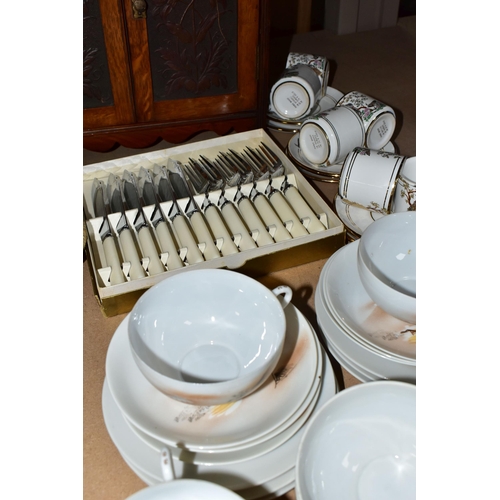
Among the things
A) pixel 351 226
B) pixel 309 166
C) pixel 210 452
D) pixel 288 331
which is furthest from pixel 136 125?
pixel 210 452

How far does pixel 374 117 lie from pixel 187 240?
1.37 feet

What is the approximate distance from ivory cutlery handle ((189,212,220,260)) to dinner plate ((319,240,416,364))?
175 millimetres

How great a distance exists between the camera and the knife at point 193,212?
0.75 meters

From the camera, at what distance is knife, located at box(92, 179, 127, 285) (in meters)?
0.71

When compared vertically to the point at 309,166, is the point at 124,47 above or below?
above

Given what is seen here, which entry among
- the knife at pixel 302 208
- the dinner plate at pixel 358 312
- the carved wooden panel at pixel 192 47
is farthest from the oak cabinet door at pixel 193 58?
the dinner plate at pixel 358 312

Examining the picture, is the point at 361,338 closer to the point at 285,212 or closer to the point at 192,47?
the point at 285,212

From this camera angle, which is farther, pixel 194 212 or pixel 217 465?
pixel 194 212

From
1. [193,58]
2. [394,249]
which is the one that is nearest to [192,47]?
[193,58]

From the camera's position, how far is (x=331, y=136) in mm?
920

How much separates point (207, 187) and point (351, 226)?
0.23m

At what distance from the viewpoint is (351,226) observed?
82 centimetres
